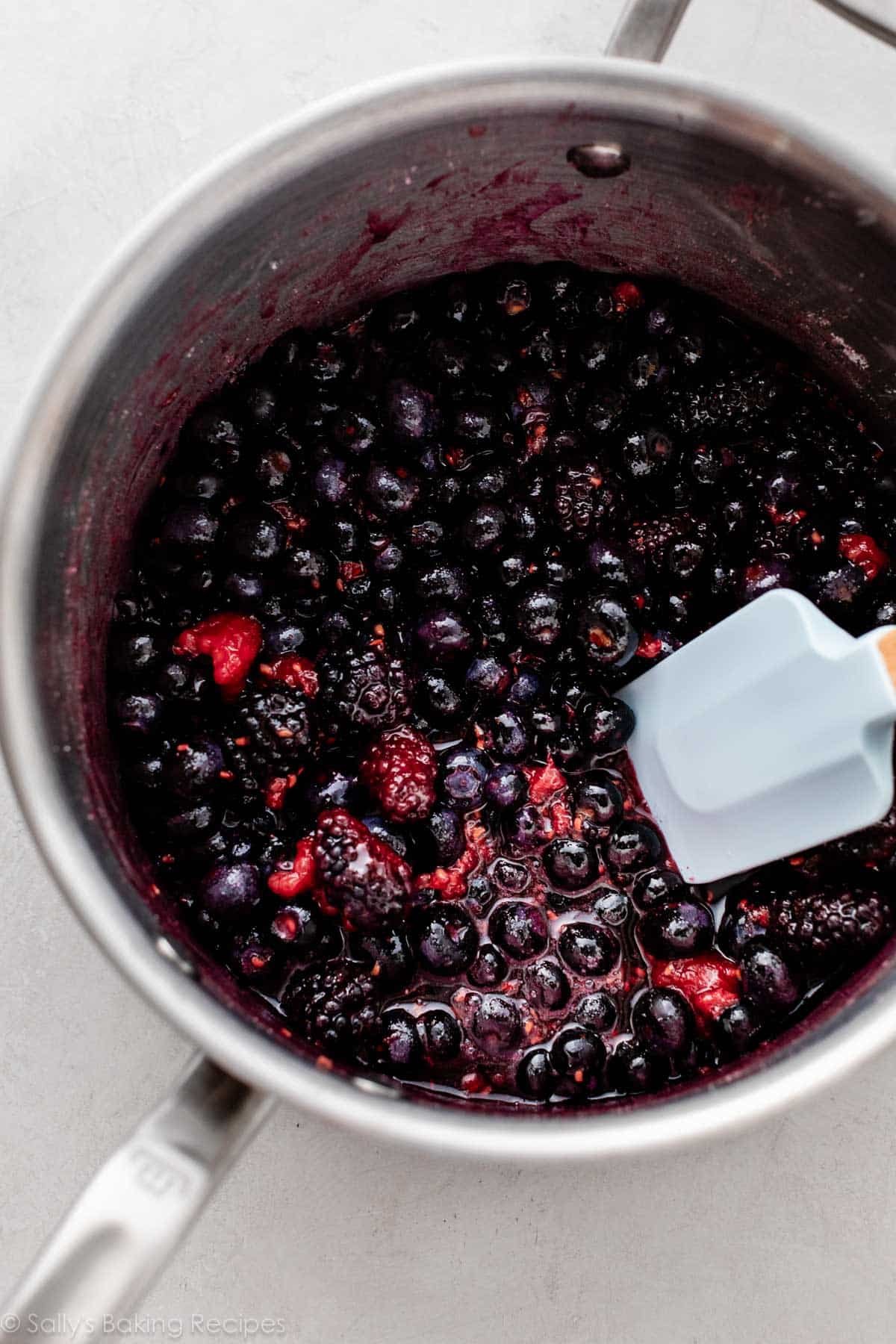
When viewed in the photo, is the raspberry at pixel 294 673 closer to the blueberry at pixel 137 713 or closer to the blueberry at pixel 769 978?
the blueberry at pixel 137 713

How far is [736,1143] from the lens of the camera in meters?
1.48

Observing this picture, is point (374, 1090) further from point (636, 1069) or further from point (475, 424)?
point (475, 424)

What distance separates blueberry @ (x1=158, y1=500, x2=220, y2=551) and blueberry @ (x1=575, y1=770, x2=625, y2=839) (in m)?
0.63

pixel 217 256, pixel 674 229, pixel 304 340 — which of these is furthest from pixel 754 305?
pixel 217 256

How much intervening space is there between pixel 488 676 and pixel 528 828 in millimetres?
219

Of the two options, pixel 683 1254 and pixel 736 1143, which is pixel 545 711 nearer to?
pixel 736 1143

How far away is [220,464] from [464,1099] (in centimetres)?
93

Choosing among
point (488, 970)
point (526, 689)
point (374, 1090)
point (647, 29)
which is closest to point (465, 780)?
point (526, 689)

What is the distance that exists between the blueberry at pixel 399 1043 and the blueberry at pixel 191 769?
1.28 feet

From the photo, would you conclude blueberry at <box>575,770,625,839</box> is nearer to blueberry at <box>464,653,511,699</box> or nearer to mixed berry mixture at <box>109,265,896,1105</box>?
mixed berry mixture at <box>109,265,896,1105</box>

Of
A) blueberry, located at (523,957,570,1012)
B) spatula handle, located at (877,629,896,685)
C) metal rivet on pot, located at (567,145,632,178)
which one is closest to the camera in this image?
spatula handle, located at (877,629,896,685)

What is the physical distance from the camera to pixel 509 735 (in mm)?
1372

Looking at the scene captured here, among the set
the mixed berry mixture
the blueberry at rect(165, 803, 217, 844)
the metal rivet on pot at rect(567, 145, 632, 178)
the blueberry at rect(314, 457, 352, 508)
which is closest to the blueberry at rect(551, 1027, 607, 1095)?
the mixed berry mixture

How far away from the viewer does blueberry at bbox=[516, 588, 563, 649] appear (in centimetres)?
137
